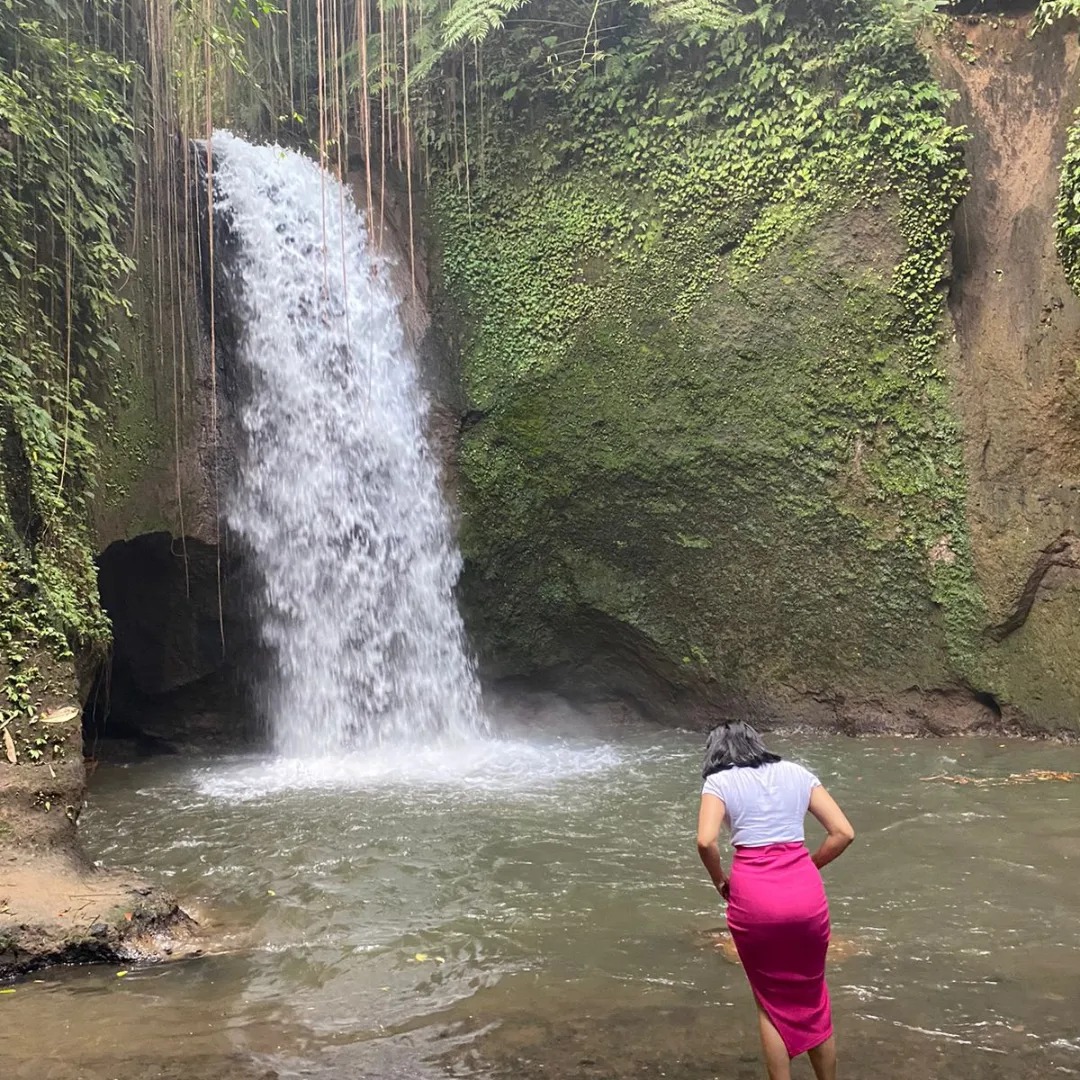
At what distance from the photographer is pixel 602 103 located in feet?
36.4

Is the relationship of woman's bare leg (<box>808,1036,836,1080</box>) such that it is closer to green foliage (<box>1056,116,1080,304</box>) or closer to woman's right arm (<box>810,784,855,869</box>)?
woman's right arm (<box>810,784,855,869</box>)

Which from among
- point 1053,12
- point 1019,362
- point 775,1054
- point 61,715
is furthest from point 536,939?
point 1053,12

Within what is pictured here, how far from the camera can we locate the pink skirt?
120 inches

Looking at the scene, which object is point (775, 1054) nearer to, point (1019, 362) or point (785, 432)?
point (785, 432)

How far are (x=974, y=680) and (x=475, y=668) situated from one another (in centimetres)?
538

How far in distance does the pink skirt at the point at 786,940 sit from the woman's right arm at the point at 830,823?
169mm

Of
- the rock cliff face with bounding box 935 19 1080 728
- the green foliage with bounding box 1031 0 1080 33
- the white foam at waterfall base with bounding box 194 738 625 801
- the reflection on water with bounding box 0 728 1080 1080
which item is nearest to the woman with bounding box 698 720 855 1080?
the reflection on water with bounding box 0 728 1080 1080

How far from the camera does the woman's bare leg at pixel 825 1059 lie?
3074 millimetres

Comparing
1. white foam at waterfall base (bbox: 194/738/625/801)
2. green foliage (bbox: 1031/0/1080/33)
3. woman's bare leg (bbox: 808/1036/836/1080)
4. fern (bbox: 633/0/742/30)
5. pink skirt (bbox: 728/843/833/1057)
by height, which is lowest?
white foam at waterfall base (bbox: 194/738/625/801)

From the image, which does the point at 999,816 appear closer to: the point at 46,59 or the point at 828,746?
the point at 828,746

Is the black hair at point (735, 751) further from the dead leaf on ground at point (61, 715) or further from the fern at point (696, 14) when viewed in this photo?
the fern at point (696, 14)

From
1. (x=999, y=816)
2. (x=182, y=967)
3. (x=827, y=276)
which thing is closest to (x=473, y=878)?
(x=182, y=967)

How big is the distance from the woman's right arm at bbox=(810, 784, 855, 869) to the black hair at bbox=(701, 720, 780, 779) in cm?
18

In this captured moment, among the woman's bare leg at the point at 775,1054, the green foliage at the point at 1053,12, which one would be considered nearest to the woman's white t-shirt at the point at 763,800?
the woman's bare leg at the point at 775,1054
